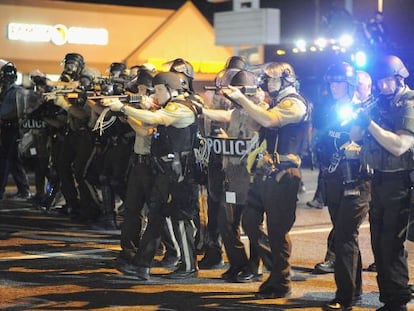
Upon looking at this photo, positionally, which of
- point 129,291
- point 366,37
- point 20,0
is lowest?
point 129,291

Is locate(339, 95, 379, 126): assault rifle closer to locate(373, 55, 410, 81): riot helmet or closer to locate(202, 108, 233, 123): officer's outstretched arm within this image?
locate(373, 55, 410, 81): riot helmet

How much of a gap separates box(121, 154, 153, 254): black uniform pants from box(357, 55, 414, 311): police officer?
7.69 feet

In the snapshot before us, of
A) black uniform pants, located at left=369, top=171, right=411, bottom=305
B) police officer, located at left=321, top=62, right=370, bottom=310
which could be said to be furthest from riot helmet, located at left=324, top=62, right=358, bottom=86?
black uniform pants, located at left=369, top=171, right=411, bottom=305

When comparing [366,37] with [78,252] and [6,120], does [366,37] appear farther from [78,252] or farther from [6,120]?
[78,252]

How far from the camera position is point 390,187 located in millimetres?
6332

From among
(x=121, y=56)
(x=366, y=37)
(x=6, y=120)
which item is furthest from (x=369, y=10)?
(x=6, y=120)

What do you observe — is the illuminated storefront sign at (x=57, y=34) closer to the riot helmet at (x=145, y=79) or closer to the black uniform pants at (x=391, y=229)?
the riot helmet at (x=145, y=79)

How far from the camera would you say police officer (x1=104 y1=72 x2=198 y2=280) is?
757 centimetres

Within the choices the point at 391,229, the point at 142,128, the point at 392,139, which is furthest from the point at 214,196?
the point at 392,139

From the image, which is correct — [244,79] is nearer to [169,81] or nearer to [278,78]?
[278,78]

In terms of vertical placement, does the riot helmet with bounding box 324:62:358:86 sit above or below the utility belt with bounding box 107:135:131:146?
above

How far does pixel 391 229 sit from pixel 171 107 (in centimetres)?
227

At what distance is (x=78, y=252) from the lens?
9.02m

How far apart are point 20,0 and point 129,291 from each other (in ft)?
49.1
